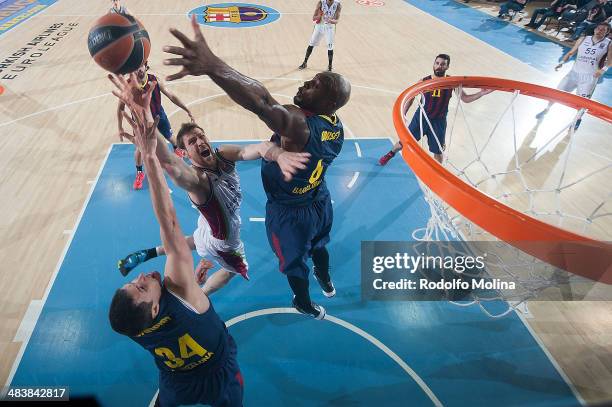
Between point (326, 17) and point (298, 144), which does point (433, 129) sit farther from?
point (326, 17)

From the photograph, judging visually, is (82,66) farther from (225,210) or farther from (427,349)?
(427,349)

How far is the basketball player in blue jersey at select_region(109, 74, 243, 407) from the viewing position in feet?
6.15

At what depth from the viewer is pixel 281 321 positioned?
11.2 feet

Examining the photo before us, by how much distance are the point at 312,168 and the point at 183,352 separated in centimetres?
142

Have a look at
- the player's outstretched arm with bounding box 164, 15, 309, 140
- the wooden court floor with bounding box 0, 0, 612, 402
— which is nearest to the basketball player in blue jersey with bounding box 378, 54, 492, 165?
the wooden court floor with bounding box 0, 0, 612, 402

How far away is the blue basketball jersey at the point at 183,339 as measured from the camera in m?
2.02

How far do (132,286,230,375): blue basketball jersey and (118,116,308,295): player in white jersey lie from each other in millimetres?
845

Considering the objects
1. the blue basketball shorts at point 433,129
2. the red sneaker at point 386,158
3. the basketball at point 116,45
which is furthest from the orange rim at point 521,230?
the red sneaker at point 386,158

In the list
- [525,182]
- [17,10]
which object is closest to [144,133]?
[525,182]

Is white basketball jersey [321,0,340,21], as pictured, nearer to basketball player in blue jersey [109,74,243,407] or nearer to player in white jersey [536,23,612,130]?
player in white jersey [536,23,612,130]

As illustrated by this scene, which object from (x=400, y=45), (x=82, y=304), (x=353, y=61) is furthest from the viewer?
(x=400, y=45)

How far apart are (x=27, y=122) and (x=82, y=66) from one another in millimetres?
2654

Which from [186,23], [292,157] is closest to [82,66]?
[186,23]

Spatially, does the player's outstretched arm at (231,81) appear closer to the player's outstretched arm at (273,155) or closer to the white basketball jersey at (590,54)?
the player's outstretched arm at (273,155)
